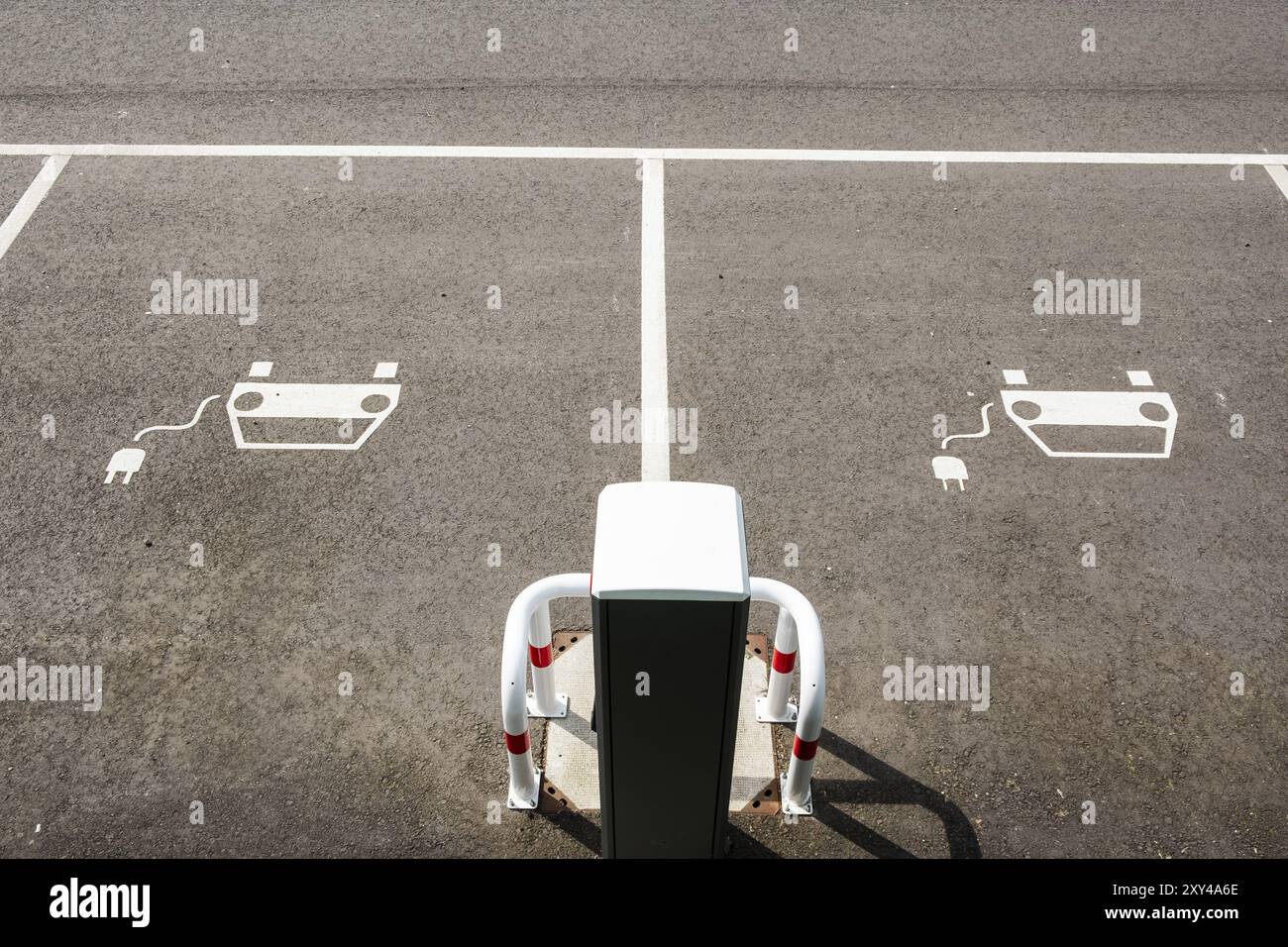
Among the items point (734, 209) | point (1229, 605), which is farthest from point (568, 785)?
point (734, 209)

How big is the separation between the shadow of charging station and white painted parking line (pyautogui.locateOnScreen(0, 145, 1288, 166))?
602 cm

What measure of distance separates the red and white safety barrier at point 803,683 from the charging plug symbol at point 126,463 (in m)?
4.23

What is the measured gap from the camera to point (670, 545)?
3.59 meters

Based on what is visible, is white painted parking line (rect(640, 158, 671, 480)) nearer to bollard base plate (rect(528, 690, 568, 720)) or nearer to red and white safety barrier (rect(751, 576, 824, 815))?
bollard base plate (rect(528, 690, 568, 720))

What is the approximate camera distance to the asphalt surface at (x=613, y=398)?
5309 millimetres

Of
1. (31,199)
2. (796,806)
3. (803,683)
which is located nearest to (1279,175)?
(796,806)

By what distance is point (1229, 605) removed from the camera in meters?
6.05

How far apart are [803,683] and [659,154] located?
21.4 feet

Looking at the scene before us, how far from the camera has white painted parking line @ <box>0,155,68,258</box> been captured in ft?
28.6

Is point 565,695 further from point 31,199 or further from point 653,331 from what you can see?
point 31,199

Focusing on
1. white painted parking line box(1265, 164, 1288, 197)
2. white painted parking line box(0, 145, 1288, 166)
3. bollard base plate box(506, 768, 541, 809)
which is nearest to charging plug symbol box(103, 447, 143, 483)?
bollard base plate box(506, 768, 541, 809)

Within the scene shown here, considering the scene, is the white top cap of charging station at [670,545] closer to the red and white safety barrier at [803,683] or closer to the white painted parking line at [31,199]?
the red and white safety barrier at [803,683]
